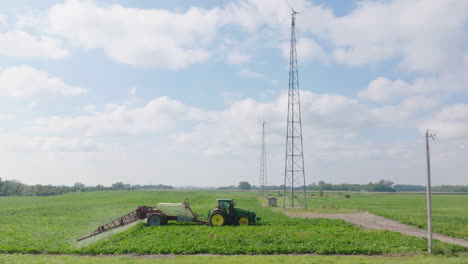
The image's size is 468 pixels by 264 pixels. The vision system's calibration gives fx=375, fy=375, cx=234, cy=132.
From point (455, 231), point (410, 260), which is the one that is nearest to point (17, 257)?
point (410, 260)

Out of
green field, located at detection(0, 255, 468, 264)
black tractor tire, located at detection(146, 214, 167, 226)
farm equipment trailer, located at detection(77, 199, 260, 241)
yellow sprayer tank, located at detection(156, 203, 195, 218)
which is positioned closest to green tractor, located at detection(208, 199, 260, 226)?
farm equipment trailer, located at detection(77, 199, 260, 241)

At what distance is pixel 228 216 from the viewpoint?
32938 mm

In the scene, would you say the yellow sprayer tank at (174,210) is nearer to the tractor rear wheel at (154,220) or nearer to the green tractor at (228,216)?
the tractor rear wheel at (154,220)

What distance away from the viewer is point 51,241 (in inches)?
984

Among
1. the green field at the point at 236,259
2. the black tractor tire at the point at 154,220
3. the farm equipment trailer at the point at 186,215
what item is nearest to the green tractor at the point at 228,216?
the farm equipment trailer at the point at 186,215

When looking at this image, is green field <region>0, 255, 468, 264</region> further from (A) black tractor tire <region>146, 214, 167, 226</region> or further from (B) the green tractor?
(B) the green tractor

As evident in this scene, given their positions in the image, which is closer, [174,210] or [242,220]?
[242,220]

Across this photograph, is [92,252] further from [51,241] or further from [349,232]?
[349,232]

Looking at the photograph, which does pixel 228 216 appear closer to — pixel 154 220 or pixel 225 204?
pixel 225 204

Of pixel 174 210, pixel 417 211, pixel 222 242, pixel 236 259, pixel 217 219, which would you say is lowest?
Result: pixel 417 211

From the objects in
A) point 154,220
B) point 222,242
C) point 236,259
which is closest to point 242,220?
point 154,220

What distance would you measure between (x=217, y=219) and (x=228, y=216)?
3.67 feet

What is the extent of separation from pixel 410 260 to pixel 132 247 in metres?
15.5

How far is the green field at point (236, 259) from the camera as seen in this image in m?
19.2
